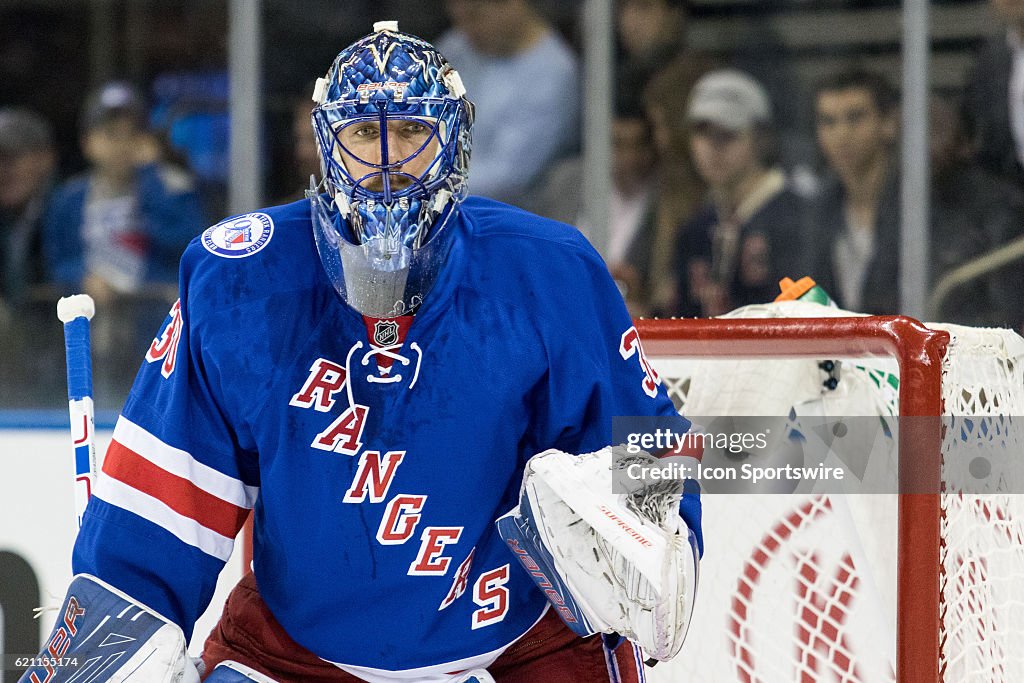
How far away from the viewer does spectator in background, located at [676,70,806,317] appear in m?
3.41

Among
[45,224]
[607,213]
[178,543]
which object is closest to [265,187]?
[45,224]

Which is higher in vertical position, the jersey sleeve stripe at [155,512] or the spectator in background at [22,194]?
the spectator in background at [22,194]

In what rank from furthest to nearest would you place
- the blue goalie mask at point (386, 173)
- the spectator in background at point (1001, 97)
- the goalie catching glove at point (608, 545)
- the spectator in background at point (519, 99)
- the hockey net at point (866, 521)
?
the spectator in background at point (519, 99) < the spectator in background at point (1001, 97) < the hockey net at point (866, 521) < the blue goalie mask at point (386, 173) < the goalie catching glove at point (608, 545)

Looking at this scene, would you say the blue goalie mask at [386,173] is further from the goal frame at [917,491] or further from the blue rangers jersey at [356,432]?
the goal frame at [917,491]

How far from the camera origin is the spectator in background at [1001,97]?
3.15 metres

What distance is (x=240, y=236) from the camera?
5.33 ft

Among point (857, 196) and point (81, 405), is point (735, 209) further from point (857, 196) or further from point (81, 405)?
point (81, 405)

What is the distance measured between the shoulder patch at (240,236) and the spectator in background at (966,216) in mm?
2000

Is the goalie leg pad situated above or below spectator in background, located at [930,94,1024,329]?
below

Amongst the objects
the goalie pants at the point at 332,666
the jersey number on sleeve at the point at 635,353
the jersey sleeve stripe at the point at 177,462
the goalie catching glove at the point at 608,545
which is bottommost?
the goalie pants at the point at 332,666

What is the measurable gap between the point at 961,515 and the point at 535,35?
2069mm

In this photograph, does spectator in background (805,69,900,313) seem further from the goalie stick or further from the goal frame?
the goalie stick

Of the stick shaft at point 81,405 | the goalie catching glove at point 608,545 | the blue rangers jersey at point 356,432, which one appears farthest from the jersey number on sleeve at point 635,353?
the stick shaft at point 81,405

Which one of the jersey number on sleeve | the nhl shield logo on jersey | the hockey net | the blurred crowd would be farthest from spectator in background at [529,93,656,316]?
the nhl shield logo on jersey
